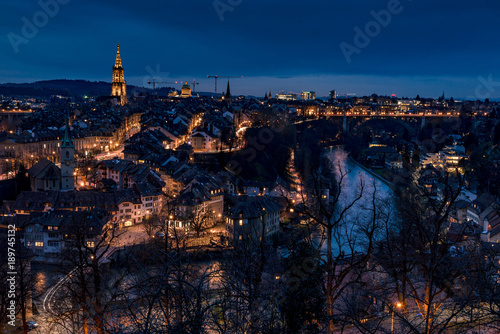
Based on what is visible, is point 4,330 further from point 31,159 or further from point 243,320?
point 31,159

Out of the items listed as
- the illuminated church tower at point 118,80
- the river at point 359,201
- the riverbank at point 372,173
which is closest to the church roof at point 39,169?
the river at point 359,201

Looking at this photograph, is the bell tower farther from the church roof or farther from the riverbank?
the riverbank

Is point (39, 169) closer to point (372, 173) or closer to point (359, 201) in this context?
point (359, 201)

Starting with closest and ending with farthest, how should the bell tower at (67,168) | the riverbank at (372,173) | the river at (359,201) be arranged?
the river at (359,201) → the bell tower at (67,168) → the riverbank at (372,173)

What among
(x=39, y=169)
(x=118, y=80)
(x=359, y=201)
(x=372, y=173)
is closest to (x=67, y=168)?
(x=39, y=169)

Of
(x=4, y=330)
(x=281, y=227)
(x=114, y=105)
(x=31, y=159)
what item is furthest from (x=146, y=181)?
(x=114, y=105)

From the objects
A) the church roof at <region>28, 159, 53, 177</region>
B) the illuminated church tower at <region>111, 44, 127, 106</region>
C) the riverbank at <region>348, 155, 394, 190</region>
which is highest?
the illuminated church tower at <region>111, 44, 127, 106</region>

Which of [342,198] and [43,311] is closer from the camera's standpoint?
[43,311]

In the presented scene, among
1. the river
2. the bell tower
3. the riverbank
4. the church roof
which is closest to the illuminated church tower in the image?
the river

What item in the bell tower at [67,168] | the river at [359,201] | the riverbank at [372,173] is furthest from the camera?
the riverbank at [372,173]

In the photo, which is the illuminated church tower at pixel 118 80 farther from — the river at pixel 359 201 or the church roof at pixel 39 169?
the church roof at pixel 39 169

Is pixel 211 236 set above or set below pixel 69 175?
below
